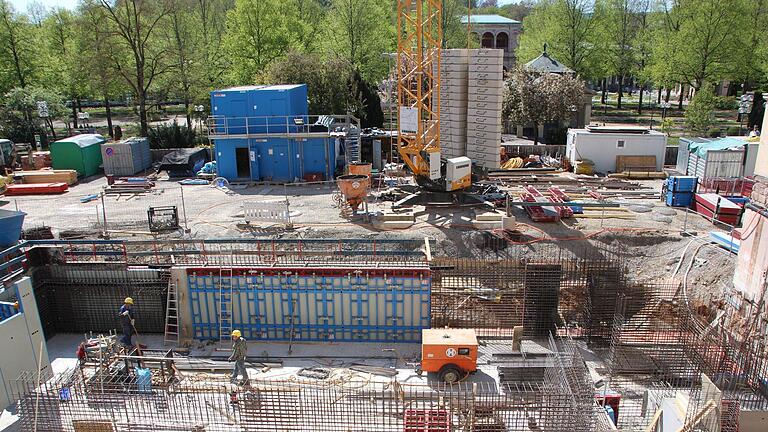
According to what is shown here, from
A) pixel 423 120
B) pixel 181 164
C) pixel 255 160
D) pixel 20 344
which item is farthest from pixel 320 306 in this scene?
pixel 181 164

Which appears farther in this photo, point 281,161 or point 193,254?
point 281,161

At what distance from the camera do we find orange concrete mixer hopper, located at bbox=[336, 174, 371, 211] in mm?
23166

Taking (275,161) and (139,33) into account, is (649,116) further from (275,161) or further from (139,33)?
(139,33)

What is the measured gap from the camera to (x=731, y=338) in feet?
44.2

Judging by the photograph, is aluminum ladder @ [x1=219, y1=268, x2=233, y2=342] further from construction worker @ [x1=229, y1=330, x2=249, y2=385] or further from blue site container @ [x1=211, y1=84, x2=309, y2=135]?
blue site container @ [x1=211, y1=84, x2=309, y2=135]

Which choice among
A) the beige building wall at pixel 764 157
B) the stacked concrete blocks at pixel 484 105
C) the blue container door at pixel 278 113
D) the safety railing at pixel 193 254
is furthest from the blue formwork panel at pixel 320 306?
the blue container door at pixel 278 113

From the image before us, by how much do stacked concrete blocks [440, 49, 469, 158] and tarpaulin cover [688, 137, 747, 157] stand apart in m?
11.6

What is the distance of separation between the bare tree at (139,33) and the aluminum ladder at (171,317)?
2806 centimetres

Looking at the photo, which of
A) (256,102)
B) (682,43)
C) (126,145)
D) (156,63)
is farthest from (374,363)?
(682,43)

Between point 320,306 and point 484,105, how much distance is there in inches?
524

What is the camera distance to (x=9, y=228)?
15.9 m

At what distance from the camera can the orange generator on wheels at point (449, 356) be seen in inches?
523

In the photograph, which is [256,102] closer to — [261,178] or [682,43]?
[261,178]

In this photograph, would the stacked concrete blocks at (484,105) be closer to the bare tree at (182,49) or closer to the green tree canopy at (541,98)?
the green tree canopy at (541,98)
